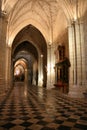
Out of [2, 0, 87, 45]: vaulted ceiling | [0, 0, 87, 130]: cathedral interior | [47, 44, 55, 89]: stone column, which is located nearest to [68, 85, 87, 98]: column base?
[0, 0, 87, 130]: cathedral interior

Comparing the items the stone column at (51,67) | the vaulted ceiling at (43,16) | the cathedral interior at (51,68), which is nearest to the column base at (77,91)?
the cathedral interior at (51,68)

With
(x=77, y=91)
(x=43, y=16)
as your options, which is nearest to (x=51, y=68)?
(x=43, y=16)

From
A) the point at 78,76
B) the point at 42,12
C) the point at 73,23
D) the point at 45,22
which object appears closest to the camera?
the point at 78,76

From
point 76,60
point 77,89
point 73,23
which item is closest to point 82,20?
point 73,23

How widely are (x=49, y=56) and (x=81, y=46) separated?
957cm

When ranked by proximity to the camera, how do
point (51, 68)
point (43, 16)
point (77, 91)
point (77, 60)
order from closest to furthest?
point (77, 91)
point (77, 60)
point (43, 16)
point (51, 68)

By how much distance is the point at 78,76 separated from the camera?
11000 millimetres

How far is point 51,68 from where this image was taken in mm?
19938

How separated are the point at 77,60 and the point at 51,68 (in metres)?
8.88

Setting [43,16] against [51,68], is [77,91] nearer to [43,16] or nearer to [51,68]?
[51,68]

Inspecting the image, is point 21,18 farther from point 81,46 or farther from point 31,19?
point 81,46

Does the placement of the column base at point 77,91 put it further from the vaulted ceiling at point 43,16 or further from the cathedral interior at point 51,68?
the vaulted ceiling at point 43,16

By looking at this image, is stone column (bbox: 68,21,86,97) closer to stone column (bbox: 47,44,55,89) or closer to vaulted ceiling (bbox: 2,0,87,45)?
vaulted ceiling (bbox: 2,0,87,45)

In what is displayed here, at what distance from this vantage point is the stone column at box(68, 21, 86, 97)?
426 inches
